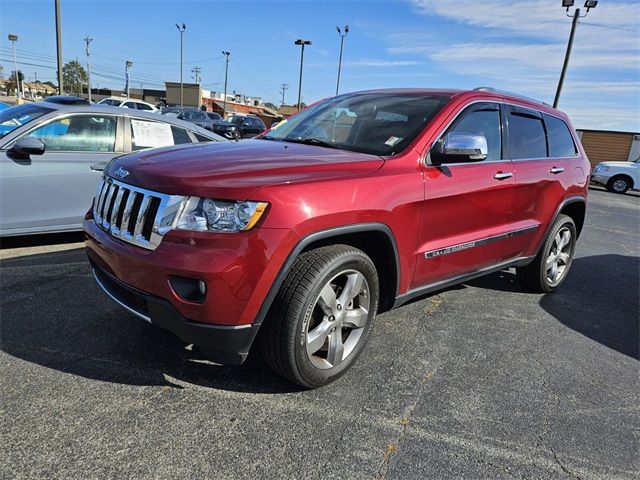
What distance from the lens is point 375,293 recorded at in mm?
2916

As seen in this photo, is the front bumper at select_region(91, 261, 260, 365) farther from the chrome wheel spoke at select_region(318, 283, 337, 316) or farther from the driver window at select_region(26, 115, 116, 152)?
the driver window at select_region(26, 115, 116, 152)

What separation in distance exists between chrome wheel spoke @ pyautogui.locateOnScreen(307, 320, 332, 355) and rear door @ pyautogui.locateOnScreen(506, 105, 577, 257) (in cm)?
202

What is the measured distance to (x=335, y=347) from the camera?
2.77 meters

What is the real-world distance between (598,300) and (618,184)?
18.5 m

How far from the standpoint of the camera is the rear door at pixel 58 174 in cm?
465

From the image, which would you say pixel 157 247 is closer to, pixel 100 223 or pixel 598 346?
pixel 100 223

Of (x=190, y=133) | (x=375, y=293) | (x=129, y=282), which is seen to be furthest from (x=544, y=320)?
(x=190, y=133)

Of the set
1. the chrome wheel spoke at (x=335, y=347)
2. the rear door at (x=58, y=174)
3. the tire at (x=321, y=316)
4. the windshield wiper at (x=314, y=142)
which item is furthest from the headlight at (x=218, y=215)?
the rear door at (x=58, y=174)

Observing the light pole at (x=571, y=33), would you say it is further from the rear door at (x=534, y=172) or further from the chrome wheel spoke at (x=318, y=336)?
the chrome wheel spoke at (x=318, y=336)

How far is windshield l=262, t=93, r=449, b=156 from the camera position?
10.7 feet

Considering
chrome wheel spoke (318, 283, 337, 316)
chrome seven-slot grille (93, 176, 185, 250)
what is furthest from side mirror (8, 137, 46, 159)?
chrome wheel spoke (318, 283, 337, 316)

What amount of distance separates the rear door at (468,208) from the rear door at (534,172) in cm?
16

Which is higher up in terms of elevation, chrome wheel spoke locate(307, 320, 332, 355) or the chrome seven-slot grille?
the chrome seven-slot grille

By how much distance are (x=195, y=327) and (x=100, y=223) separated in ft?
3.30
